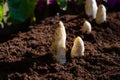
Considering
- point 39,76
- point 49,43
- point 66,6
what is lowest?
point 39,76

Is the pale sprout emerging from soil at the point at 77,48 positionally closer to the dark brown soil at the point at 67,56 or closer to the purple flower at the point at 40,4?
the dark brown soil at the point at 67,56

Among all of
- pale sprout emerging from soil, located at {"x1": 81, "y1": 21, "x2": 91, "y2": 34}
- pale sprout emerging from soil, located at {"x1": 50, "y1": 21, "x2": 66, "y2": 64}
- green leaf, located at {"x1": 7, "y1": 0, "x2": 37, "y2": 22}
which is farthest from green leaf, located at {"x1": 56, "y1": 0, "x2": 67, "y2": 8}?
pale sprout emerging from soil, located at {"x1": 50, "y1": 21, "x2": 66, "y2": 64}

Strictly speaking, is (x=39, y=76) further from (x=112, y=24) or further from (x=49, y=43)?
(x=112, y=24)

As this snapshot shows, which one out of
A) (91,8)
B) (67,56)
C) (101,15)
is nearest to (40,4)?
(91,8)

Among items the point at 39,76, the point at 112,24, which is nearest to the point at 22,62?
the point at 39,76

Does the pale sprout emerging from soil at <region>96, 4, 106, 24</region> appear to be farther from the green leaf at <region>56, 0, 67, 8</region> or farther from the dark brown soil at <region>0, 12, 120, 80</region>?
the green leaf at <region>56, 0, 67, 8</region>
